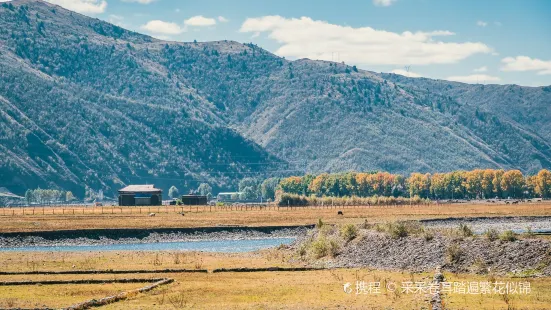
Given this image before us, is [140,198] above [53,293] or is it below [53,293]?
above

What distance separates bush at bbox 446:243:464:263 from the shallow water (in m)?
30.7

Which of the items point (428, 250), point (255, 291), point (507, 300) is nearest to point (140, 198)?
point (428, 250)

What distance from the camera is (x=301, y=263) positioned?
2280 inches

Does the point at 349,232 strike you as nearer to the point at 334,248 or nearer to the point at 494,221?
the point at 334,248

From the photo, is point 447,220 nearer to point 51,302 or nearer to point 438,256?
point 438,256

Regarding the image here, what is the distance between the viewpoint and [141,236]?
9369cm

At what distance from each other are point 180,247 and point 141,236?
1263 cm

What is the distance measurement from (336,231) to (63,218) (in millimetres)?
55039

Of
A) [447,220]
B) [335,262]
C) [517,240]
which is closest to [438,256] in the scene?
[517,240]

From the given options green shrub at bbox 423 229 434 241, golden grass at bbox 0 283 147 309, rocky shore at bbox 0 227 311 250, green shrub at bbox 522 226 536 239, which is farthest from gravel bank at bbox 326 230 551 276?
rocky shore at bbox 0 227 311 250

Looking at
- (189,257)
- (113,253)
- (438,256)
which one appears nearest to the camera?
(438,256)

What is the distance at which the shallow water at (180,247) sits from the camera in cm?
7775

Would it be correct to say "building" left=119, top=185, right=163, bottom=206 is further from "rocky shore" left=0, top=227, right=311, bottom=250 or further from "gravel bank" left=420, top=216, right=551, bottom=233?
"gravel bank" left=420, top=216, right=551, bottom=233

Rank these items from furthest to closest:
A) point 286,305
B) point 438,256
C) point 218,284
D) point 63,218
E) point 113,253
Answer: point 63,218, point 113,253, point 438,256, point 218,284, point 286,305
